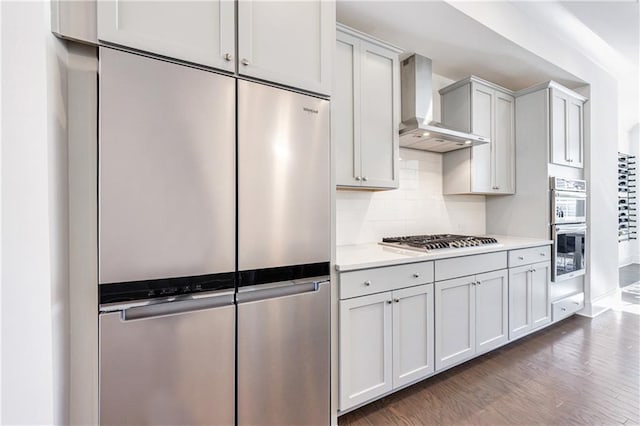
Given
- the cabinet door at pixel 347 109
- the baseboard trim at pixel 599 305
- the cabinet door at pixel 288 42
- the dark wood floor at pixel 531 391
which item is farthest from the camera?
the baseboard trim at pixel 599 305

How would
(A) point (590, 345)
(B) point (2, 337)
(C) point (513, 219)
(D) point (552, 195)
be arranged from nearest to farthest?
(B) point (2, 337) < (A) point (590, 345) < (D) point (552, 195) < (C) point (513, 219)

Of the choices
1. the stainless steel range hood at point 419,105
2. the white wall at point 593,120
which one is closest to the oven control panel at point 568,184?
the white wall at point 593,120

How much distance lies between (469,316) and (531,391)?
57 cm

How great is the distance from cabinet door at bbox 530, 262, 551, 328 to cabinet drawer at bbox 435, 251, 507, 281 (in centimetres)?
56

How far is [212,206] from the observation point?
124cm

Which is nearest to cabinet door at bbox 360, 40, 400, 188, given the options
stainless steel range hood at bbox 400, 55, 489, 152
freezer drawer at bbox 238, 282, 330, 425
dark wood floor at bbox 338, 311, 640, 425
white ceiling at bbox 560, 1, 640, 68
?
stainless steel range hood at bbox 400, 55, 489, 152

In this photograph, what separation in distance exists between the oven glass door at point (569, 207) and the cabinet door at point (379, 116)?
191cm

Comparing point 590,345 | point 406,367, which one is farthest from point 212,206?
point 590,345

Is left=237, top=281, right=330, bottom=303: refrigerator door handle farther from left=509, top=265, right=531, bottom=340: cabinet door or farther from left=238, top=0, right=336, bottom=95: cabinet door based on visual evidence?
left=509, top=265, right=531, bottom=340: cabinet door

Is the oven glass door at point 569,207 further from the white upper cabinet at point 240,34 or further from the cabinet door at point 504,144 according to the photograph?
the white upper cabinet at point 240,34

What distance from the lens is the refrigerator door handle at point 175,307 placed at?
1.11 meters

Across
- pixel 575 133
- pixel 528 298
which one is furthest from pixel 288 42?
pixel 575 133

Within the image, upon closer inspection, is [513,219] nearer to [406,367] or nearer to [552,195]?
[552,195]

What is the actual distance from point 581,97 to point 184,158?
13.5 ft
